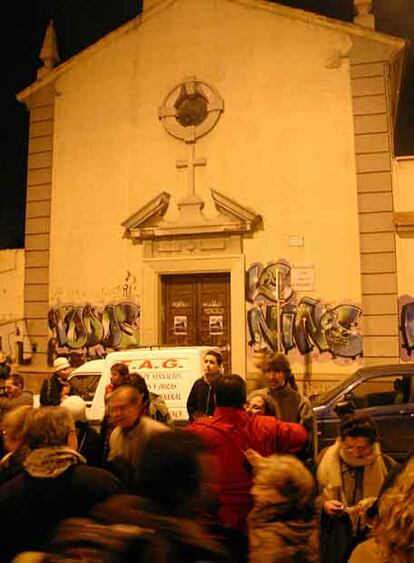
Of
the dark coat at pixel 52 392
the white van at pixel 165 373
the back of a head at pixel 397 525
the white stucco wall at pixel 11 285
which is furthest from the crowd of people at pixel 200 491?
the white stucco wall at pixel 11 285

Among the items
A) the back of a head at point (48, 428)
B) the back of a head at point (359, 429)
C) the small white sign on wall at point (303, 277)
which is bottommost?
the back of a head at point (359, 429)

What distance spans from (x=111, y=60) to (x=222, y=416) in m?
14.0

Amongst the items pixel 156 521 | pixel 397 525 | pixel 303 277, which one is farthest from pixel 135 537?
pixel 303 277

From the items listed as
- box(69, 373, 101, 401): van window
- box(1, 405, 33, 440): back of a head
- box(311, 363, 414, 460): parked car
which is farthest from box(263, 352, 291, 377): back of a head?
box(69, 373, 101, 401): van window

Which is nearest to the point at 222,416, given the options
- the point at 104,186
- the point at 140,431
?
the point at 140,431

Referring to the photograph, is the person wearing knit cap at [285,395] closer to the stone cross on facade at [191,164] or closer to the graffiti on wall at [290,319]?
the graffiti on wall at [290,319]

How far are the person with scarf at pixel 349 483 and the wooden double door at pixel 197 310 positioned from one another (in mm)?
10694

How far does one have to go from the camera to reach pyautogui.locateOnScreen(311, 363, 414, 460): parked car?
28.3 feet

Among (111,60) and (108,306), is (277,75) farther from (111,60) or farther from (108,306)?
(108,306)

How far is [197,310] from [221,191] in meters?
2.88

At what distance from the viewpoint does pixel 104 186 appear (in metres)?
15.8

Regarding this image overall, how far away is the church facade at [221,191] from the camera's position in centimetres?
1378

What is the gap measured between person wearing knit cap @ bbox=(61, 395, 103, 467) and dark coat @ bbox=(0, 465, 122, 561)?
69.3 inches

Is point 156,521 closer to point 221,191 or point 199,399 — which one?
point 199,399
